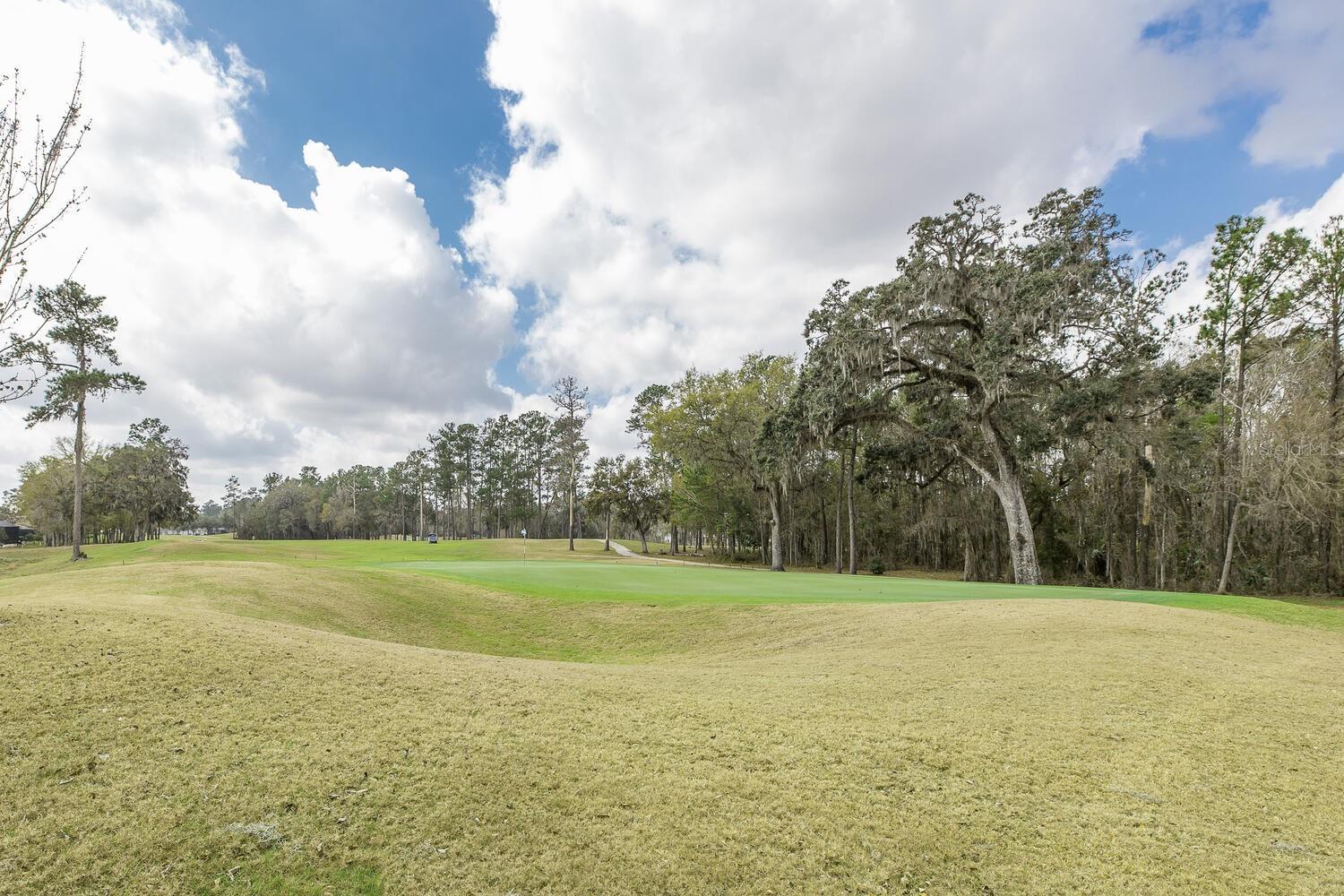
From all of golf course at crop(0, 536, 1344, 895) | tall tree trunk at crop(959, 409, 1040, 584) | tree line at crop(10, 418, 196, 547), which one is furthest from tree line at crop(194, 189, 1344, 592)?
tree line at crop(10, 418, 196, 547)

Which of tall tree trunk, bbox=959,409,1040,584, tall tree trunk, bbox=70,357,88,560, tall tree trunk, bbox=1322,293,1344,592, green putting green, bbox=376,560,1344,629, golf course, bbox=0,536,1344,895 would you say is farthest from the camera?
tall tree trunk, bbox=70,357,88,560

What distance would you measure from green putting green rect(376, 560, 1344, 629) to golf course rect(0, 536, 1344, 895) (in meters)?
7.03

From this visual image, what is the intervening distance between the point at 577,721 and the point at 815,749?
7.01ft

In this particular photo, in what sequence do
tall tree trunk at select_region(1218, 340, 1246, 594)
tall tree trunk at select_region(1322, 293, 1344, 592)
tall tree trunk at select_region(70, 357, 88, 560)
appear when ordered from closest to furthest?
tall tree trunk at select_region(1322, 293, 1344, 592)
tall tree trunk at select_region(1218, 340, 1246, 594)
tall tree trunk at select_region(70, 357, 88, 560)

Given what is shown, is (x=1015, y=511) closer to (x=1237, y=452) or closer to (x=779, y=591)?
(x=1237, y=452)

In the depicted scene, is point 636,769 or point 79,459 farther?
point 79,459

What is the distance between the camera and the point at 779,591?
1747 centimetres

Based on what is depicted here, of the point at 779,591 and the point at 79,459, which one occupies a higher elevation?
the point at 79,459

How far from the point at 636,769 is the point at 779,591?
44.8ft

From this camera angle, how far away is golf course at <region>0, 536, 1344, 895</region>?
11.0ft

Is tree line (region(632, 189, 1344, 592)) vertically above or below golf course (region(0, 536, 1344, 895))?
above

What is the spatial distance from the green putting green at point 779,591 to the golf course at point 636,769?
23.1ft

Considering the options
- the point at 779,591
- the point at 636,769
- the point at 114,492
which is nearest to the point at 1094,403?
the point at 779,591

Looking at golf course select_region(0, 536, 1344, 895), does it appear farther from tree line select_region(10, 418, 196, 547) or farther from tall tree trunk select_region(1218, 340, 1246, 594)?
tree line select_region(10, 418, 196, 547)
